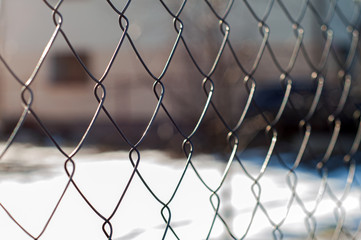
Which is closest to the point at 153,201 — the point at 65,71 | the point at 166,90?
the point at 166,90

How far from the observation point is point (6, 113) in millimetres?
11969

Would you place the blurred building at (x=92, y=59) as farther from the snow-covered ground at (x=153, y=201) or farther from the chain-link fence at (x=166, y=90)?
the snow-covered ground at (x=153, y=201)

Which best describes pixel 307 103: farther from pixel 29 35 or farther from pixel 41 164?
pixel 29 35

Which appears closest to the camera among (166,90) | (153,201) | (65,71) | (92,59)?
(153,201)

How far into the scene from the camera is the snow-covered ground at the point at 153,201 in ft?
10.7

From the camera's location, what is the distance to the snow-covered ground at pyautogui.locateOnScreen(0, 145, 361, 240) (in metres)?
3.27

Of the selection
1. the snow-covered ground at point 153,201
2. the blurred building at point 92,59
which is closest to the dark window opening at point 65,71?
the blurred building at point 92,59

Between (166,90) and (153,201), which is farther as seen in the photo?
(166,90)

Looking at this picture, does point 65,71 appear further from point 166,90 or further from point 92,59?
point 166,90

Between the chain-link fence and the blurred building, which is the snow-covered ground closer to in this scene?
the chain-link fence

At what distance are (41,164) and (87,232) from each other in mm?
4035

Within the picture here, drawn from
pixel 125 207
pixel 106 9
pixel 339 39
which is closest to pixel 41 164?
pixel 125 207

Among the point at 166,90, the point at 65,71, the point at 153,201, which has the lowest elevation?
the point at 153,201

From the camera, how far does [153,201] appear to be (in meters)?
4.37
